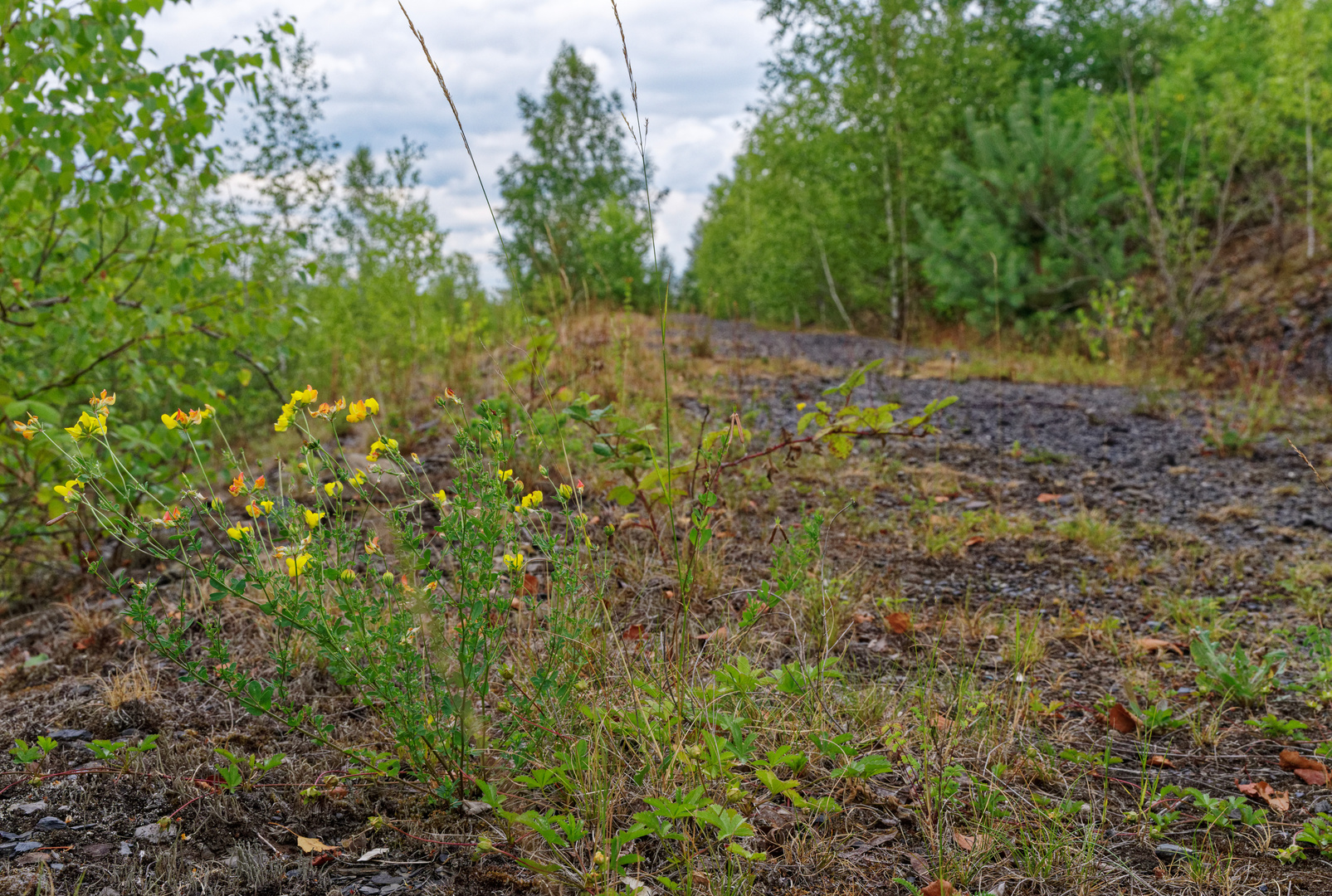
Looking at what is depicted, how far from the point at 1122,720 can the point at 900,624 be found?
0.65 m

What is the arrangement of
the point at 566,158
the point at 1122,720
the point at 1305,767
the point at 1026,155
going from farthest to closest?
the point at 566,158 → the point at 1026,155 → the point at 1122,720 → the point at 1305,767

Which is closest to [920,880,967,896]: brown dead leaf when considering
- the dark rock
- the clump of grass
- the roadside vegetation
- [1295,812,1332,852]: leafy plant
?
the roadside vegetation

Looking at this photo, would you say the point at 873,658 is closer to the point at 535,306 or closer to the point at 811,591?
the point at 811,591

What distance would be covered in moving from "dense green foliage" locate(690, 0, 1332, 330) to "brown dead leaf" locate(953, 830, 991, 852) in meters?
5.92

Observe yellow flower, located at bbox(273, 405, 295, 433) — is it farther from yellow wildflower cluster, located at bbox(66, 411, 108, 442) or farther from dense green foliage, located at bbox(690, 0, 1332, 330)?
dense green foliage, located at bbox(690, 0, 1332, 330)

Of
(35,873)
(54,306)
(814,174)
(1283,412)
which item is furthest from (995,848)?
(814,174)

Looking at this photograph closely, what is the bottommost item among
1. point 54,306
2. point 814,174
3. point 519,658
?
point 519,658

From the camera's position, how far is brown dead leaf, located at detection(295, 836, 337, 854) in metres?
1.49

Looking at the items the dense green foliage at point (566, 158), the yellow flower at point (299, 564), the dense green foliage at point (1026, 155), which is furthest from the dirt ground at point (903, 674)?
the dense green foliage at point (566, 158)

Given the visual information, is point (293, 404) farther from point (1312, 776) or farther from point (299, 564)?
point (1312, 776)

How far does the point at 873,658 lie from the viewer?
234 centimetres

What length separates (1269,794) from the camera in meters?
1.73

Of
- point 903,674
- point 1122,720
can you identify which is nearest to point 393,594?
point 903,674

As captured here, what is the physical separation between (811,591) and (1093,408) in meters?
4.28
